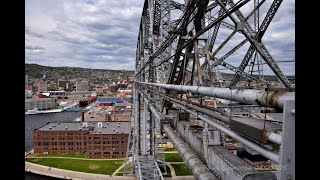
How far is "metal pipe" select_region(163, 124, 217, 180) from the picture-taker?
3.41 m

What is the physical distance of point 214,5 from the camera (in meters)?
6.79

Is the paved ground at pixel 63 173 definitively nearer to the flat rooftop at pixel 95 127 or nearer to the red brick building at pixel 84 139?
the red brick building at pixel 84 139

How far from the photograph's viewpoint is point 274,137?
1713mm

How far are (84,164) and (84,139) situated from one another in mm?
4947

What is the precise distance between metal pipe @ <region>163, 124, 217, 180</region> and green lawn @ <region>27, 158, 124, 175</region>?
2341cm

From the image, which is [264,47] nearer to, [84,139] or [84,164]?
[84,164]

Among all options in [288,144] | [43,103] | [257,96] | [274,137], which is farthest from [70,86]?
[288,144]

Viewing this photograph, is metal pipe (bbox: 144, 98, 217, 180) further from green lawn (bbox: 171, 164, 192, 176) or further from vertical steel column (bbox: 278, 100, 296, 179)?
green lawn (bbox: 171, 164, 192, 176)

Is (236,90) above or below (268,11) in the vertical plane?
below

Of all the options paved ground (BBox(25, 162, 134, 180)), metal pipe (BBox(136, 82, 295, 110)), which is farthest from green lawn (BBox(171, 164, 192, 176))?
metal pipe (BBox(136, 82, 295, 110))
